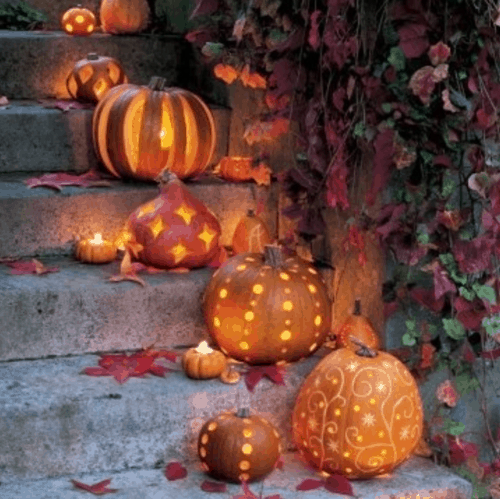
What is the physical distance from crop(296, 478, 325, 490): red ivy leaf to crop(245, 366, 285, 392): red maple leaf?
361mm

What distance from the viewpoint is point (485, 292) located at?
3.82 metres

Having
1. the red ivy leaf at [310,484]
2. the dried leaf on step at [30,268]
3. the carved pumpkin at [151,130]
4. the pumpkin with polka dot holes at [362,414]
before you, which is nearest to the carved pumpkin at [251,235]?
the carved pumpkin at [151,130]

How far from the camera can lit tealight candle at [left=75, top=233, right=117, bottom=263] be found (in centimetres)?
443

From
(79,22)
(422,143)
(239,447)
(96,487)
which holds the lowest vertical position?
(96,487)

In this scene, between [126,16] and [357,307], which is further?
[126,16]

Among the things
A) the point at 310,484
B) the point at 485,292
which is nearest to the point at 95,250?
the point at 310,484

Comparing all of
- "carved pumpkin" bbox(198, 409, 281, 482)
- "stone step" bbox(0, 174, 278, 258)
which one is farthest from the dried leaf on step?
"carved pumpkin" bbox(198, 409, 281, 482)

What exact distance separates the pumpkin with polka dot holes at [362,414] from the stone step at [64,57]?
2.09m

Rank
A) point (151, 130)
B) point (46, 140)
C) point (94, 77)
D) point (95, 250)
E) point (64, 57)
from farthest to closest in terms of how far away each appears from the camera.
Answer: point (64, 57) → point (94, 77) → point (46, 140) → point (151, 130) → point (95, 250)

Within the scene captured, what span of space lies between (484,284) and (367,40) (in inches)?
33.1

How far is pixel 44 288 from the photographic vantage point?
4.06 meters

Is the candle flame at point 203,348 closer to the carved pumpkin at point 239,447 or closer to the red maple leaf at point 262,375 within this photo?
the red maple leaf at point 262,375

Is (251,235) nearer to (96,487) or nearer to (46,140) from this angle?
(46,140)

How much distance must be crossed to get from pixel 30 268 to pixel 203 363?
2.52 feet
